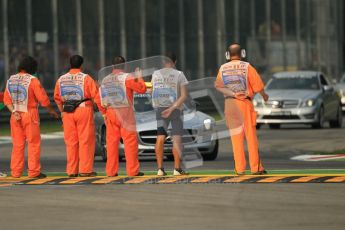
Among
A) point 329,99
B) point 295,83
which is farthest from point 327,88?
point 295,83

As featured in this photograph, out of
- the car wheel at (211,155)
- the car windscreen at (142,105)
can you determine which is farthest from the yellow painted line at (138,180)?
the car windscreen at (142,105)

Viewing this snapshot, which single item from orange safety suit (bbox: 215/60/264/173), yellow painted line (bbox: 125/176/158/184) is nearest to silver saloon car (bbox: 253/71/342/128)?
orange safety suit (bbox: 215/60/264/173)

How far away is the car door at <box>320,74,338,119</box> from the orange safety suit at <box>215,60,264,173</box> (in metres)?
17.5

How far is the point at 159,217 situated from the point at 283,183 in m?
4.22

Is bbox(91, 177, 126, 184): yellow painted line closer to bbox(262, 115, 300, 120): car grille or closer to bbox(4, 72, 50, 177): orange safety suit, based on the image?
bbox(4, 72, 50, 177): orange safety suit

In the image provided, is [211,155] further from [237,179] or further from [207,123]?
[237,179]

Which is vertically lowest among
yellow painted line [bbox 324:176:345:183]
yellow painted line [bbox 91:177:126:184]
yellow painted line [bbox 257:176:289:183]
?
yellow painted line [bbox 324:176:345:183]

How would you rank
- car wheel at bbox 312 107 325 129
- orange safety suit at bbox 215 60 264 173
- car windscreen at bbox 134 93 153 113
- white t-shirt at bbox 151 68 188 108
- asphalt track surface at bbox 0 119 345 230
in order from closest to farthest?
asphalt track surface at bbox 0 119 345 230 → orange safety suit at bbox 215 60 264 173 → white t-shirt at bbox 151 68 188 108 → car windscreen at bbox 134 93 153 113 → car wheel at bbox 312 107 325 129

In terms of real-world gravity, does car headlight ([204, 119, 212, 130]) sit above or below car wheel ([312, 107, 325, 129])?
above

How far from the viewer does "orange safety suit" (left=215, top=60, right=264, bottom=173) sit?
17.7 metres

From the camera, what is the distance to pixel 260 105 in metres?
35.0

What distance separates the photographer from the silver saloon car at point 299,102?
34.6 m

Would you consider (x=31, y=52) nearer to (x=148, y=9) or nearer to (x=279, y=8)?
(x=148, y=9)

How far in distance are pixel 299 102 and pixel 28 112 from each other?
675 inches
